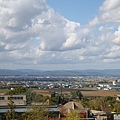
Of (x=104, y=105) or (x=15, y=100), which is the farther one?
(x=104, y=105)

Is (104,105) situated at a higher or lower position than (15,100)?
lower

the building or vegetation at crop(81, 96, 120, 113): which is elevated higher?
the building

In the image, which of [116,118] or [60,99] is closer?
[116,118]

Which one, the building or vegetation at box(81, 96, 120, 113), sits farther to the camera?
vegetation at box(81, 96, 120, 113)

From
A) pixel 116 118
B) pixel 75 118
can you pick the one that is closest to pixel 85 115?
pixel 116 118

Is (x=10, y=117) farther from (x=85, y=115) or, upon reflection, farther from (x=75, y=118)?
(x=85, y=115)

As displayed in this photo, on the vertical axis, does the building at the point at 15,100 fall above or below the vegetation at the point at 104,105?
above

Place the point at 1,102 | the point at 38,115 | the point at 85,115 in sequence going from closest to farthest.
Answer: the point at 38,115 < the point at 85,115 < the point at 1,102

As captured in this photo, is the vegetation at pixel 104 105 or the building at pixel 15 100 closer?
the building at pixel 15 100

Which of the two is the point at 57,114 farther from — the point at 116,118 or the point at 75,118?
the point at 75,118

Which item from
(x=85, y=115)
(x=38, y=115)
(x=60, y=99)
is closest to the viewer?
(x=38, y=115)
